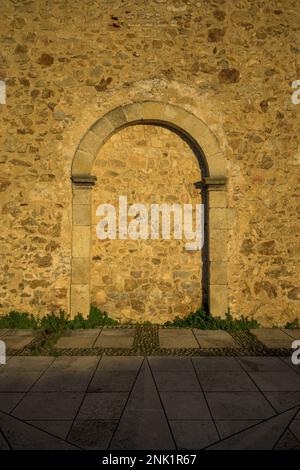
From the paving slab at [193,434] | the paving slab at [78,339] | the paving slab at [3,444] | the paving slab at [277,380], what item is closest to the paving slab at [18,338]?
the paving slab at [78,339]

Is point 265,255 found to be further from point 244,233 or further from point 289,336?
point 289,336

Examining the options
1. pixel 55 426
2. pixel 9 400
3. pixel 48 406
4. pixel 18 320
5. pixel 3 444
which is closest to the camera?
pixel 3 444

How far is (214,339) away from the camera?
4.66 meters

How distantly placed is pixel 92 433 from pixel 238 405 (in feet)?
A: 4.24

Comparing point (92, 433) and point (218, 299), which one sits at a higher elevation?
point (218, 299)

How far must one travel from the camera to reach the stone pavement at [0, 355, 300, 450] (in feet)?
7.47

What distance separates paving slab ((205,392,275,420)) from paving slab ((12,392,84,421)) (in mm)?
1209

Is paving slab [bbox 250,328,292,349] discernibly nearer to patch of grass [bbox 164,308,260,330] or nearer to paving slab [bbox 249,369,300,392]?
patch of grass [bbox 164,308,260,330]

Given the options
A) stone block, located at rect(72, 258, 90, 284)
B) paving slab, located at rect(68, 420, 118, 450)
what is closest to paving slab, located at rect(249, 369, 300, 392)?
paving slab, located at rect(68, 420, 118, 450)

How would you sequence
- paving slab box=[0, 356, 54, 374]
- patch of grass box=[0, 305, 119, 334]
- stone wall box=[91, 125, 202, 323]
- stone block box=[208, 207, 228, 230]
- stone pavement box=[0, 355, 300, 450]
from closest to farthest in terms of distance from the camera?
stone pavement box=[0, 355, 300, 450] < paving slab box=[0, 356, 54, 374] < patch of grass box=[0, 305, 119, 334] < stone block box=[208, 207, 228, 230] < stone wall box=[91, 125, 202, 323]

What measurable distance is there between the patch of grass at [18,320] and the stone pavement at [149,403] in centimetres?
136

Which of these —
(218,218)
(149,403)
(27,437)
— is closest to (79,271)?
(218,218)

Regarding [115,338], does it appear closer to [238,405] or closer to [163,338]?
[163,338]
